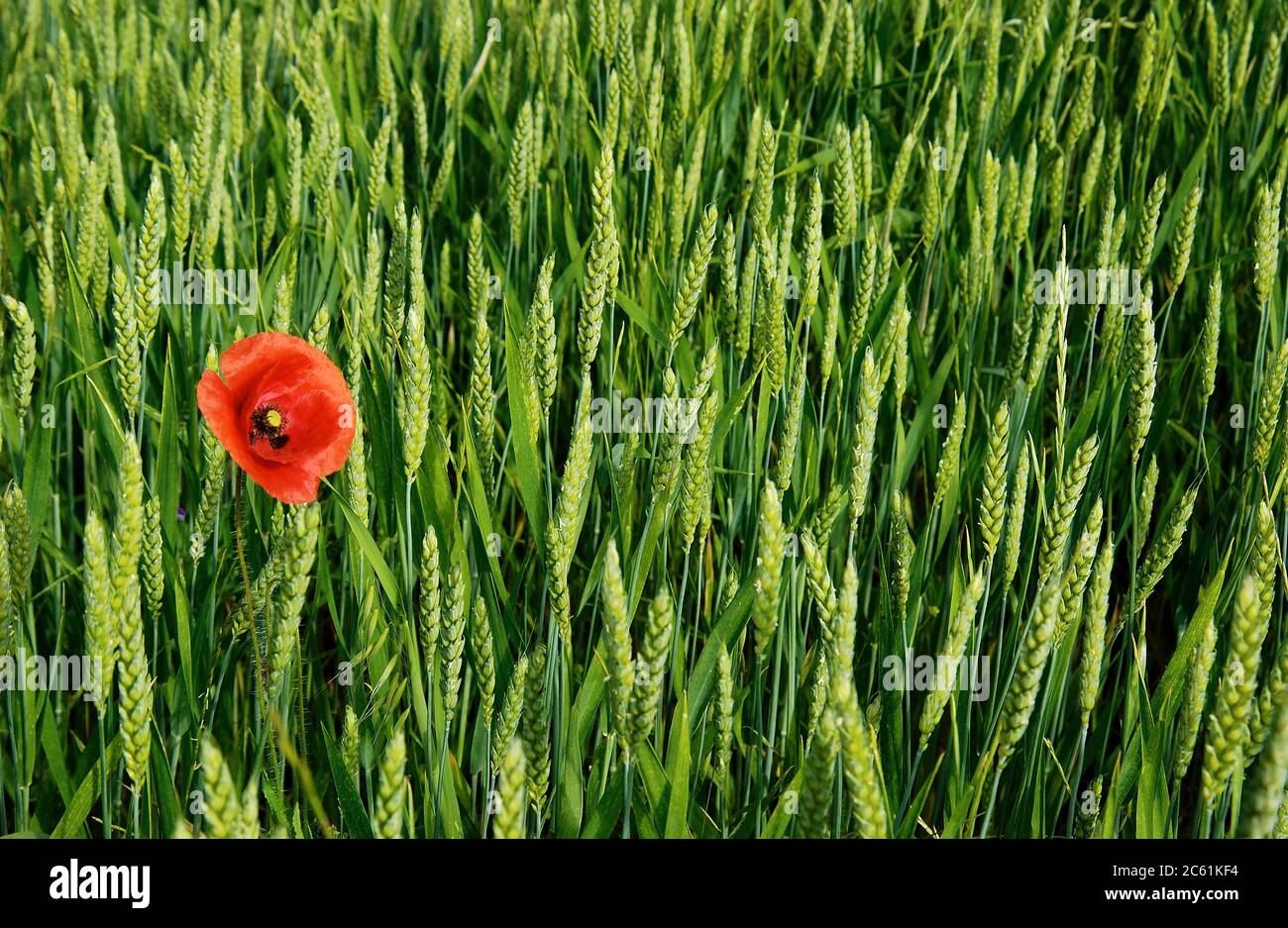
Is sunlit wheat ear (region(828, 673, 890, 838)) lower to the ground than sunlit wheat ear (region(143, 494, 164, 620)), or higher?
lower

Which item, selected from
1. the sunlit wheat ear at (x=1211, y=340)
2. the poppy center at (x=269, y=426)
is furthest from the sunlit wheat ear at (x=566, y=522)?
the sunlit wheat ear at (x=1211, y=340)

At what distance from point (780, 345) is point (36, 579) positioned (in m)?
0.76

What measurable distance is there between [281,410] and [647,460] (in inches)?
15.8

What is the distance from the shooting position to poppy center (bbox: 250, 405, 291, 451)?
2.51 ft

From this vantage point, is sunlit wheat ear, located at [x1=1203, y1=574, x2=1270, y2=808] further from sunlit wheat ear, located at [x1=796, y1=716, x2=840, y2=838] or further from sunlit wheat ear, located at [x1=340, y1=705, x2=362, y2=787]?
sunlit wheat ear, located at [x1=340, y1=705, x2=362, y2=787]

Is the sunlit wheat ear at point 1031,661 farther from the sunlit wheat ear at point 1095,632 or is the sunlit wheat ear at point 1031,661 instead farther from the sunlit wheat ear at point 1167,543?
the sunlit wheat ear at point 1167,543

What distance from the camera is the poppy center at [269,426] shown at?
764mm

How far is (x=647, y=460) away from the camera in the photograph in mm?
1069

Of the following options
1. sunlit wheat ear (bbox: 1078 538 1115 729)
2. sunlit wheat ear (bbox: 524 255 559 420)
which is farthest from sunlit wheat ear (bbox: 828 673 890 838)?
sunlit wheat ear (bbox: 524 255 559 420)

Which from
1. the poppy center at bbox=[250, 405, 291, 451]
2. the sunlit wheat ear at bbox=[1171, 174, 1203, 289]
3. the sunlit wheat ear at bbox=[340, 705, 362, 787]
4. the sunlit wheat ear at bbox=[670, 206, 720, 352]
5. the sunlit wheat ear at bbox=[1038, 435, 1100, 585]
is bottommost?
the sunlit wheat ear at bbox=[340, 705, 362, 787]

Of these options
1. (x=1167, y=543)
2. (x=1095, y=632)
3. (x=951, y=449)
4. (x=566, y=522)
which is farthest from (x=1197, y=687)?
(x=566, y=522)

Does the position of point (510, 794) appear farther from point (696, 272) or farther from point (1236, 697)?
point (696, 272)

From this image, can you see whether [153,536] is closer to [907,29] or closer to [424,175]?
[424,175]

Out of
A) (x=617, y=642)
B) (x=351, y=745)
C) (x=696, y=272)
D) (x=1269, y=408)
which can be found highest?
(x=696, y=272)
